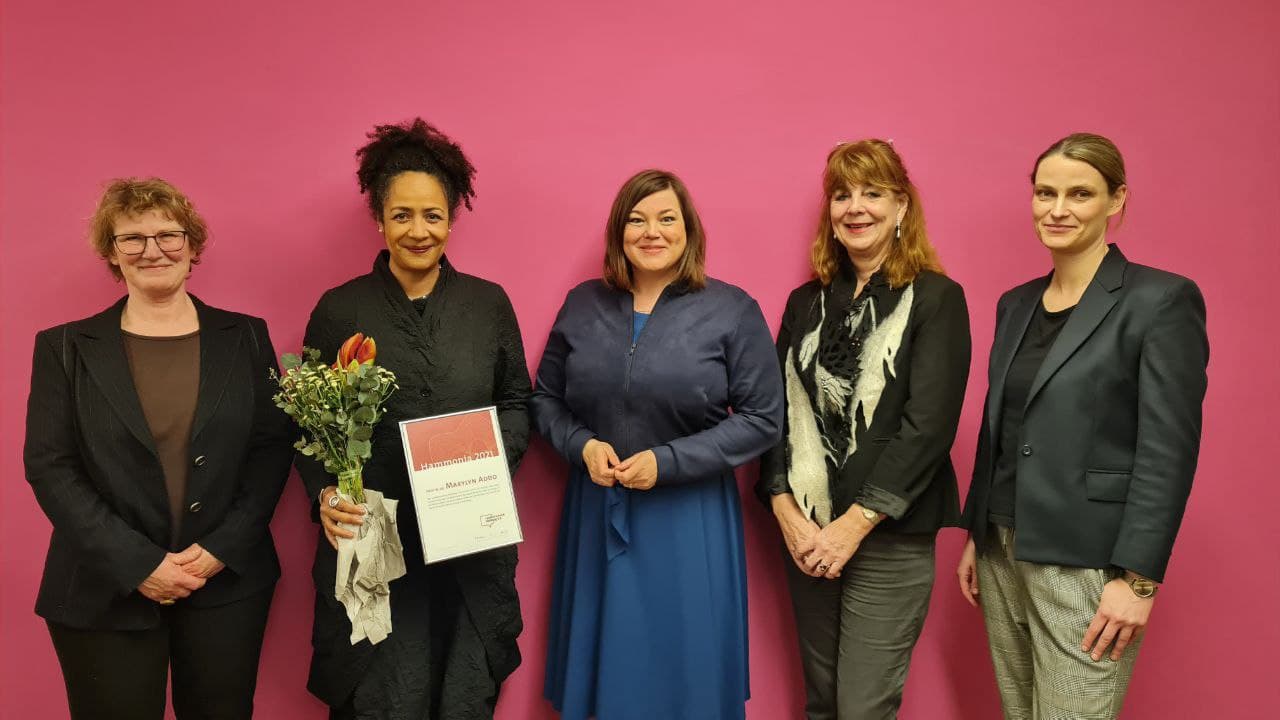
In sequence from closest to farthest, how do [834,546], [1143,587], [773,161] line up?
[1143,587] < [834,546] < [773,161]

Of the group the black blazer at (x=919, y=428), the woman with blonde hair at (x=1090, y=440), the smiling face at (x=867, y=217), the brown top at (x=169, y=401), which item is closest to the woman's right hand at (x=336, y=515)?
the brown top at (x=169, y=401)

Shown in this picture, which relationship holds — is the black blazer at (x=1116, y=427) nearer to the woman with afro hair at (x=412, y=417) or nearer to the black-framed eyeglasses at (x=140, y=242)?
the woman with afro hair at (x=412, y=417)

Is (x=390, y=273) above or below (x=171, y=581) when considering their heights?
above

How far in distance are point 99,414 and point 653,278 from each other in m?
1.48

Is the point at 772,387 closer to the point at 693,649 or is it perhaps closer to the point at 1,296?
the point at 693,649

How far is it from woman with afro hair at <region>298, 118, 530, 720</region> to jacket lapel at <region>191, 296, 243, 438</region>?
0.67 feet

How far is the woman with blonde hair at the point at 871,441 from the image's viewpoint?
1987 millimetres

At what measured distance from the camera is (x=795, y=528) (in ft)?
6.89

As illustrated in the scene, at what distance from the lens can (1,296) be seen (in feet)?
7.46

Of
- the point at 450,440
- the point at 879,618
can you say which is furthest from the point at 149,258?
the point at 879,618

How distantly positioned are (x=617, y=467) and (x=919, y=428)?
0.81m

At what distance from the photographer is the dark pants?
1.89 m

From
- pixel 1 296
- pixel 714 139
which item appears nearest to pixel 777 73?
pixel 714 139

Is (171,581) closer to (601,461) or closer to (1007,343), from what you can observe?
(601,461)
